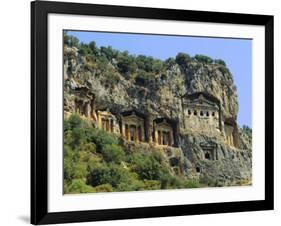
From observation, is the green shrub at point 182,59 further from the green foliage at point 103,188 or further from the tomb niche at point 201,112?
the green foliage at point 103,188

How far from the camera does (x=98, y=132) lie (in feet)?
6.32

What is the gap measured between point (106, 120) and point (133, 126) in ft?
0.25

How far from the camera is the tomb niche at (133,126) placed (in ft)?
6.44

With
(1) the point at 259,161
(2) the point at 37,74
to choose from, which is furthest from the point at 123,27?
(1) the point at 259,161

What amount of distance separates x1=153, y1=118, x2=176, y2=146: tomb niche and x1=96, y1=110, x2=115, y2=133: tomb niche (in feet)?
0.40

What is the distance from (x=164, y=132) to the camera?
6.59 feet

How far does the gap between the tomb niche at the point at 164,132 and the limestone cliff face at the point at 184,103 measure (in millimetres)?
13

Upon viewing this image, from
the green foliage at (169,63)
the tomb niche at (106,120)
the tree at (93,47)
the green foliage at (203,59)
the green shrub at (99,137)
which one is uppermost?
the tree at (93,47)

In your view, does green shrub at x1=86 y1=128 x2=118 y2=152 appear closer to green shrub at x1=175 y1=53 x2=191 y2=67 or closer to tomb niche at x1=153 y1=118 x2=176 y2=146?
tomb niche at x1=153 y1=118 x2=176 y2=146

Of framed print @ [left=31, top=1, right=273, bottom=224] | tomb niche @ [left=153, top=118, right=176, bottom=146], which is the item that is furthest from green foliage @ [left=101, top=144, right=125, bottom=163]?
tomb niche @ [left=153, top=118, right=176, bottom=146]

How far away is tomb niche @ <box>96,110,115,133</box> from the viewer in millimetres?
1931

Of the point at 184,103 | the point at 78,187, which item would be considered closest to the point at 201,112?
the point at 184,103

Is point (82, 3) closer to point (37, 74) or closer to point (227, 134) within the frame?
point (37, 74)

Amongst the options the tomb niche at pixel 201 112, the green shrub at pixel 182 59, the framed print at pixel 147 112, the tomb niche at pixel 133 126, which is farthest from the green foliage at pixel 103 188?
the green shrub at pixel 182 59
